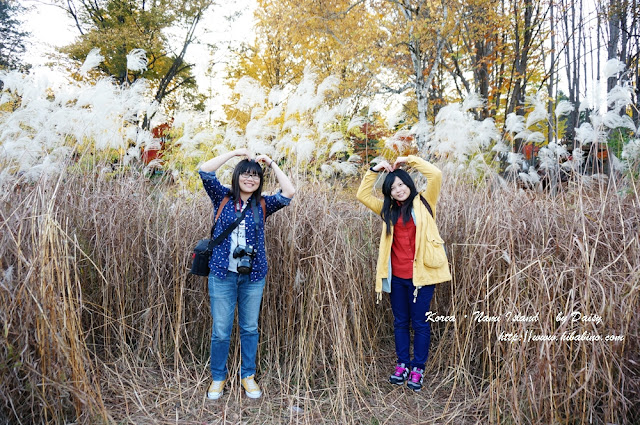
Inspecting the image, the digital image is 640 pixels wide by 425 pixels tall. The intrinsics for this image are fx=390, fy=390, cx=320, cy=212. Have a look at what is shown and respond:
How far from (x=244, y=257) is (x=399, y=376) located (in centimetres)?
134

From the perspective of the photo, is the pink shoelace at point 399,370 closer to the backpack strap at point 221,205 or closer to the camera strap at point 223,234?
the camera strap at point 223,234

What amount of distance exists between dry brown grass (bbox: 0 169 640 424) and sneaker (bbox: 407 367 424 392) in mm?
52

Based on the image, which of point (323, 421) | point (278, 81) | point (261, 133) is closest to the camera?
point (323, 421)

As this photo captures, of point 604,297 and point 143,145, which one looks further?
point 143,145

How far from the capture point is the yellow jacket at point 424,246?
2.50 meters

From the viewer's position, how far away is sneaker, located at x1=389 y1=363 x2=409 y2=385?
2645 mm

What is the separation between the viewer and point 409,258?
2596 millimetres

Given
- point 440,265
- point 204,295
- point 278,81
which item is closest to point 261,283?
point 204,295

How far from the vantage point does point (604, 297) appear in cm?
190

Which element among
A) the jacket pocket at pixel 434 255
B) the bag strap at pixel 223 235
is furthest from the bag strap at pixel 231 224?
the jacket pocket at pixel 434 255

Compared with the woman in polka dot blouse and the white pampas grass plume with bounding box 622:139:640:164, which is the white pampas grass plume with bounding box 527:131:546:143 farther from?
the woman in polka dot blouse

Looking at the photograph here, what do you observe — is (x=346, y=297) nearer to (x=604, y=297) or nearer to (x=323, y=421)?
(x=323, y=421)

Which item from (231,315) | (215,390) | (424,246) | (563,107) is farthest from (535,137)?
(215,390)

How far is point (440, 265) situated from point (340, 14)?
755 centimetres
